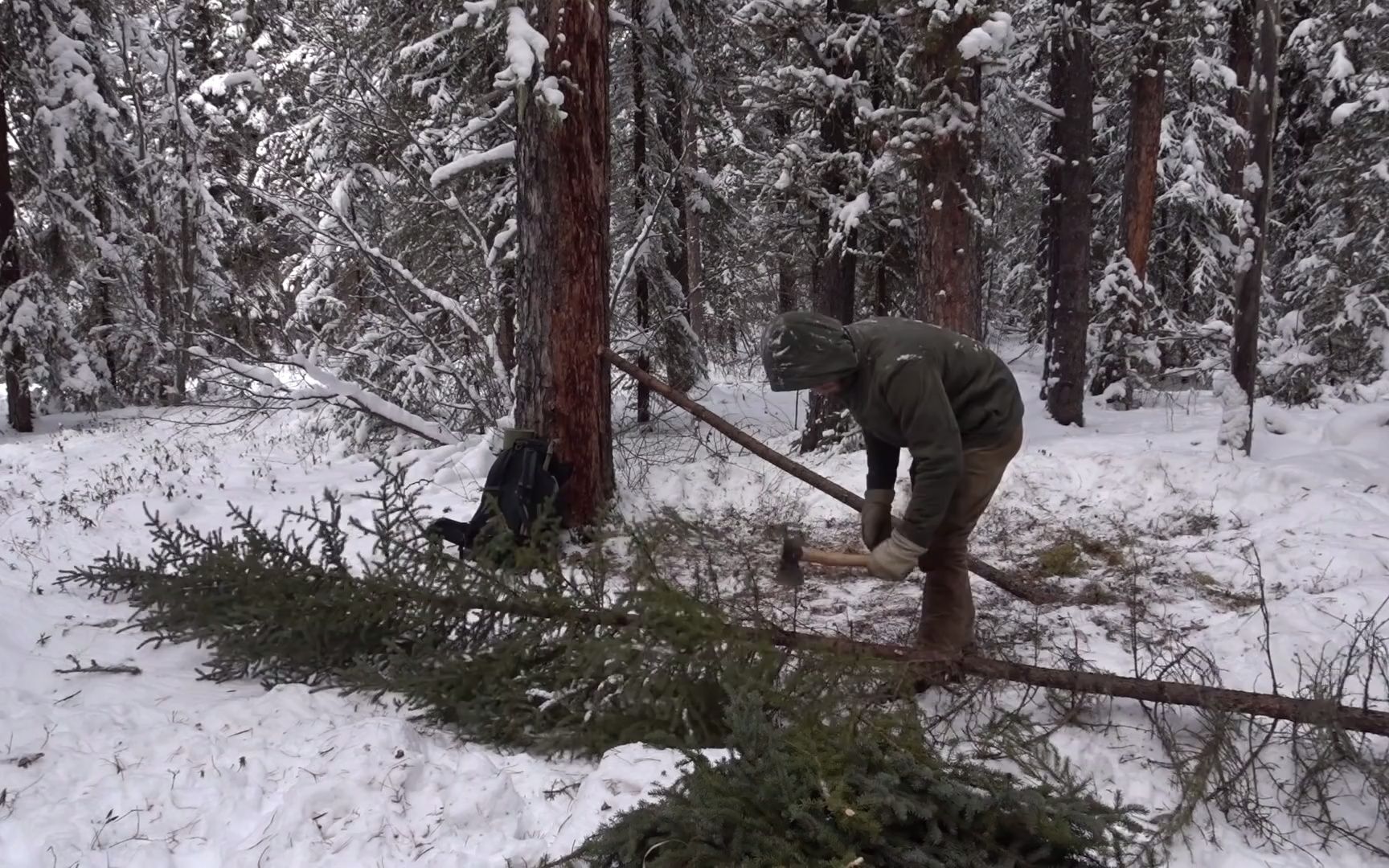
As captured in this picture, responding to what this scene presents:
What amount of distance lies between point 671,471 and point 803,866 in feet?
18.8

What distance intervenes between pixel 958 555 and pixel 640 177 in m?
9.00

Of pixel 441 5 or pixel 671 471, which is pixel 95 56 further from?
pixel 671 471

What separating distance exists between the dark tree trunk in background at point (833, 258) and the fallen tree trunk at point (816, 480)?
368cm

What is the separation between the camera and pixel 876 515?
4230 millimetres

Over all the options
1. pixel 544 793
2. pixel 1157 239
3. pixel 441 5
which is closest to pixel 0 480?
pixel 441 5

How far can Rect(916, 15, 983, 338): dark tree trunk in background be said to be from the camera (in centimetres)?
784

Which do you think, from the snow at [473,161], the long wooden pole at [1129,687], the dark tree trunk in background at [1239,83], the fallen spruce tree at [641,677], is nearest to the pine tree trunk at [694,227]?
the snow at [473,161]

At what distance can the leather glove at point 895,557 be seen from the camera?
358 centimetres

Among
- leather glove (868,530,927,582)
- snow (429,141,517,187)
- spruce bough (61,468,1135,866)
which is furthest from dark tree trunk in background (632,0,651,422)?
leather glove (868,530,927,582)

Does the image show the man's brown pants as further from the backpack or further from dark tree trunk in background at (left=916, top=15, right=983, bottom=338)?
dark tree trunk in background at (left=916, top=15, right=983, bottom=338)

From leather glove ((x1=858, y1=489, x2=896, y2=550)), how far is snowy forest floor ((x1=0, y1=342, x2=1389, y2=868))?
77 centimetres

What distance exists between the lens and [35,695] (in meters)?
3.80

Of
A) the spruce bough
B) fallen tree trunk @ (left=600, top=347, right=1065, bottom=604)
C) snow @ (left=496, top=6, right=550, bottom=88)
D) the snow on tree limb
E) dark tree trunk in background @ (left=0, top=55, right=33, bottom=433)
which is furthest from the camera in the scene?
dark tree trunk in background @ (left=0, top=55, right=33, bottom=433)

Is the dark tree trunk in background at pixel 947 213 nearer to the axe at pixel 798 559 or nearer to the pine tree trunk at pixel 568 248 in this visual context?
the pine tree trunk at pixel 568 248
